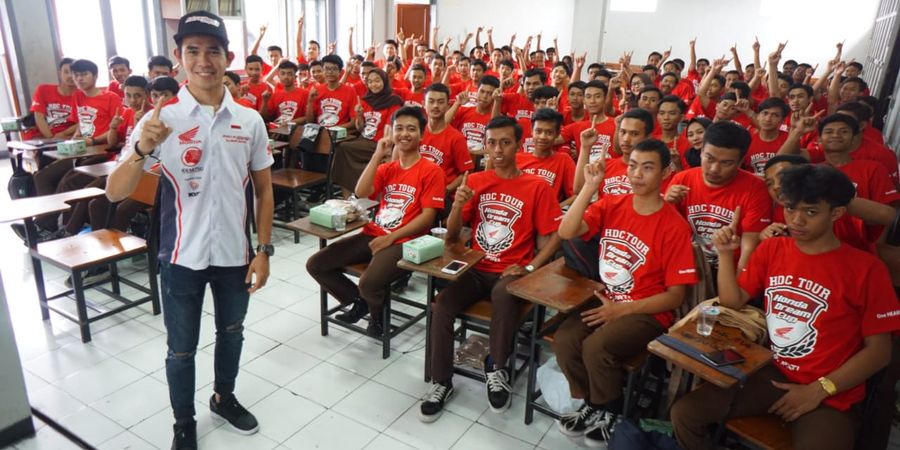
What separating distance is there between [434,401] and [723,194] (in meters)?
1.74

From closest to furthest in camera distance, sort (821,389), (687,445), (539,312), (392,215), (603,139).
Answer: (821,389) → (687,445) → (539,312) → (392,215) → (603,139)

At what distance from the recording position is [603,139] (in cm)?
438

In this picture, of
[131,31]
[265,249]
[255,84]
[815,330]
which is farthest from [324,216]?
[131,31]

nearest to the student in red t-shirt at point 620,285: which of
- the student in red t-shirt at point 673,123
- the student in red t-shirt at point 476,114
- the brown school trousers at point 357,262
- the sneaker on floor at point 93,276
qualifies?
the brown school trousers at point 357,262

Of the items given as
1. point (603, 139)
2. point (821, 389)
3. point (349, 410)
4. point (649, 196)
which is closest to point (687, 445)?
point (821, 389)

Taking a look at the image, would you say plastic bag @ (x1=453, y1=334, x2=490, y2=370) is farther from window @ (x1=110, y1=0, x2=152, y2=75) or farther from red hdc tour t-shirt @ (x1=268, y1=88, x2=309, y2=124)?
window @ (x1=110, y1=0, x2=152, y2=75)

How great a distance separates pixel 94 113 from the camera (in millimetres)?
4914

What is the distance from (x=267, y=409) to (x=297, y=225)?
0.94 meters

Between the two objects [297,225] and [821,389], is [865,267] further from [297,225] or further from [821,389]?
[297,225]

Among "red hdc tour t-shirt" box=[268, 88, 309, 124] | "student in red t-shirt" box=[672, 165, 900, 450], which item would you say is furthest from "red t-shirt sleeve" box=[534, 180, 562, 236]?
"red hdc tour t-shirt" box=[268, 88, 309, 124]

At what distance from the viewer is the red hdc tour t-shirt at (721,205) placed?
105 inches

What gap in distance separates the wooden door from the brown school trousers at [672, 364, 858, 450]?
1035 cm

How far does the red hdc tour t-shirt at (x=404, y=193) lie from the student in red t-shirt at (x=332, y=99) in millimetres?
2707

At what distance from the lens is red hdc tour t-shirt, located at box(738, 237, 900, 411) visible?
188 centimetres
